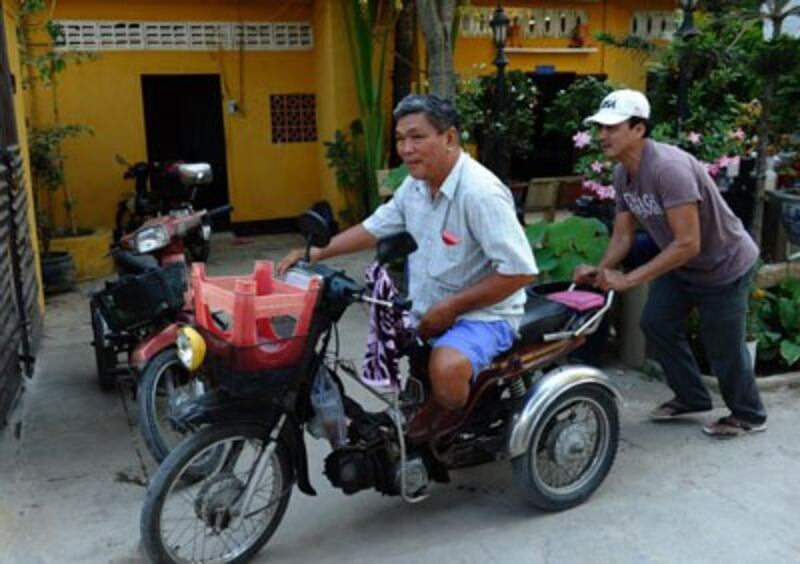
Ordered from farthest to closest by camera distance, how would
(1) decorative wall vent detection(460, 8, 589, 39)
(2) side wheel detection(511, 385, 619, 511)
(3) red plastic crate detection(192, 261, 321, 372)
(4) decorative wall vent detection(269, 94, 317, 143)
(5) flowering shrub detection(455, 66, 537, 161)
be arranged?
(1) decorative wall vent detection(460, 8, 589, 39) < (4) decorative wall vent detection(269, 94, 317, 143) < (5) flowering shrub detection(455, 66, 537, 161) < (2) side wheel detection(511, 385, 619, 511) < (3) red plastic crate detection(192, 261, 321, 372)

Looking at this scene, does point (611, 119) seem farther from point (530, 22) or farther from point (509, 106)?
point (530, 22)

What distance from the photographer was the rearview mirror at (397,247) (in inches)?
116

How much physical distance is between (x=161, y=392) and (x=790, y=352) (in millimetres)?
3764

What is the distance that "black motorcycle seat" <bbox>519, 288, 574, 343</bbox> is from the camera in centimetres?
351

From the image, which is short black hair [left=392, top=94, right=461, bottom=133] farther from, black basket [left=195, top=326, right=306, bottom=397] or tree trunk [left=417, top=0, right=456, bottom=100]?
tree trunk [left=417, top=0, right=456, bottom=100]

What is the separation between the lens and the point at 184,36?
10422 millimetres

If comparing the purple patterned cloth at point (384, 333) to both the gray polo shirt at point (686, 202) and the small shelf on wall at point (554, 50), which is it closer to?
the gray polo shirt at point (686, 202)

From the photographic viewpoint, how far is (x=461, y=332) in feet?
10.6

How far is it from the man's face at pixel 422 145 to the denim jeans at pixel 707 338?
1.75 m

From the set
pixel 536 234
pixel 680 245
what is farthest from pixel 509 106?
pixel 680 245

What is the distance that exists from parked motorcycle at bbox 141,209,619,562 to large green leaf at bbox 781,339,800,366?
1.93m

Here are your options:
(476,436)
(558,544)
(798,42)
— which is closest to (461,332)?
(476,436)

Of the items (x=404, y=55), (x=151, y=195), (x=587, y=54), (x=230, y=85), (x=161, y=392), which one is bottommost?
(x=161, y=392)

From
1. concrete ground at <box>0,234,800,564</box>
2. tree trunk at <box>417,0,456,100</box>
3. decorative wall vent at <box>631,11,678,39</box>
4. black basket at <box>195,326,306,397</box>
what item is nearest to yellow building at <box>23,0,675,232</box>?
decorative wall vent at <box>631,11,678,39</box>
